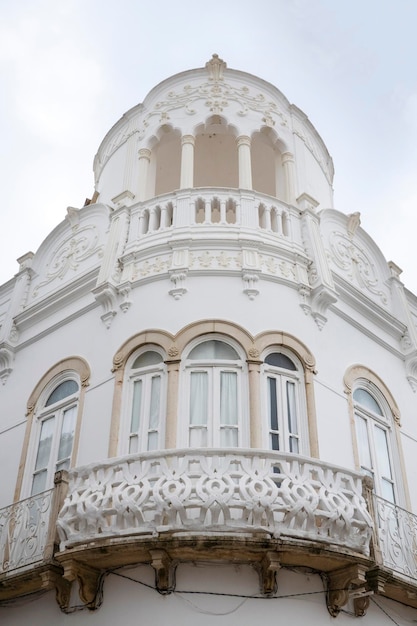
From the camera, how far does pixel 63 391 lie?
14.7 metres

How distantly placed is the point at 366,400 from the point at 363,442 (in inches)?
44.1

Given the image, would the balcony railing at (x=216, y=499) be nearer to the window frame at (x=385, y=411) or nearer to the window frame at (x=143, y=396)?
the window frame at (x=143, y=396)

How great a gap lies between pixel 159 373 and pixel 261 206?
474 centimetres

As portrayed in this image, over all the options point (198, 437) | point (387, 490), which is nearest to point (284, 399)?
point (198, 437)

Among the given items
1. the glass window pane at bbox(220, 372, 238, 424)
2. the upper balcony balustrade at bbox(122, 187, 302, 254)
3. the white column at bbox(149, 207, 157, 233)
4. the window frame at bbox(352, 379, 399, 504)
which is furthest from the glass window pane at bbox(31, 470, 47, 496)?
the window frame at bbox(352, 379, 399, 504)

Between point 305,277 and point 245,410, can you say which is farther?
point 305,277

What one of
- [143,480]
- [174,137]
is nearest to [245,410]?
[143,480]

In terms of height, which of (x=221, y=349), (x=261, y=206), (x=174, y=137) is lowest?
(x=221, y=349)

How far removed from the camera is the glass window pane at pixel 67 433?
13.7 m

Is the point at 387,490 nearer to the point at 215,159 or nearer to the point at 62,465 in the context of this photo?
the point at 62,465

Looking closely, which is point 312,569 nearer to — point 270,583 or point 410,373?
point 270,583

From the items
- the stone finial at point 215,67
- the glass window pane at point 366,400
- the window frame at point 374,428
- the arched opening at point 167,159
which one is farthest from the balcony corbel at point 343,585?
the stone finial at point 215,67

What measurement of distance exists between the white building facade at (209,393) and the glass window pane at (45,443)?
1.9 inches

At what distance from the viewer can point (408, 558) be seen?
40.4 ft
